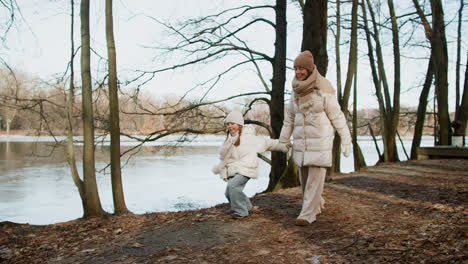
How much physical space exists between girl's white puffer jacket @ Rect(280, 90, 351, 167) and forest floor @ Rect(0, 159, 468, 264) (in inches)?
31.1

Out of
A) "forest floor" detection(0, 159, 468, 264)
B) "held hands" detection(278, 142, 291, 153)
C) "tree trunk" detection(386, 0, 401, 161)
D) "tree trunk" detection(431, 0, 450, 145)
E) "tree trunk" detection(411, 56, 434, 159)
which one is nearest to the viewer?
"forest floor" detection(0, 159, 468, 264)

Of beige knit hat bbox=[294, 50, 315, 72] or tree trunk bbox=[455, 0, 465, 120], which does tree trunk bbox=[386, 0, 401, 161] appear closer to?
tree trunk bbox=[455, 0, 465, 120]

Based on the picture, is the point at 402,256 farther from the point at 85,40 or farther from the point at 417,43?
A: the point at 417,43

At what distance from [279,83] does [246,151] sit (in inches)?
257

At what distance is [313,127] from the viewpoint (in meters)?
4.27

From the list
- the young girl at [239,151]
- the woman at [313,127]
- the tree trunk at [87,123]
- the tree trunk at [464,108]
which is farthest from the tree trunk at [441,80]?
the tree trunk at [87,123]

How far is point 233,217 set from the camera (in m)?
4.96

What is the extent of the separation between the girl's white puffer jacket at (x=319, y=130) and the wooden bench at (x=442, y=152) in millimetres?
10091

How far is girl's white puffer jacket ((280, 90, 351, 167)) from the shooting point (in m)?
4.23

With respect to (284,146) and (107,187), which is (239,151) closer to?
(284,146)

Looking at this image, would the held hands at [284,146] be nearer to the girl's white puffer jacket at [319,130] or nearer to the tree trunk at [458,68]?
the girl's white puffer jacket at [319,130]

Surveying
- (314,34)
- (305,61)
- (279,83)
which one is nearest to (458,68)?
(279,83)

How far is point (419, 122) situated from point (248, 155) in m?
12.7

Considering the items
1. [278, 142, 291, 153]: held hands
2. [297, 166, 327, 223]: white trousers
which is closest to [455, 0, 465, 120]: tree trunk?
[278, 142, 291, 153]: held hands
